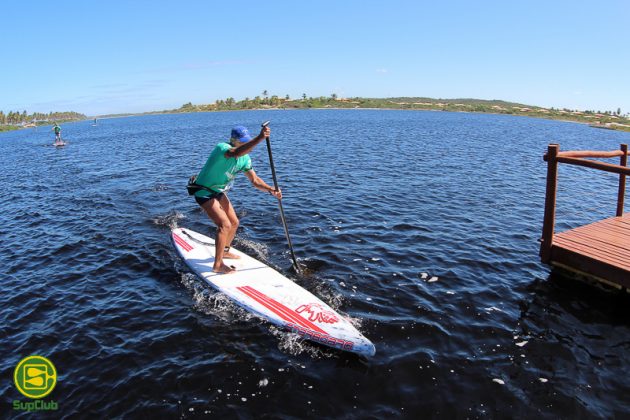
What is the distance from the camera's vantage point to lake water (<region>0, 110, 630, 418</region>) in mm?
6320

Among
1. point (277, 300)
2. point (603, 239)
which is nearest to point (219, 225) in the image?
point (277, 300)

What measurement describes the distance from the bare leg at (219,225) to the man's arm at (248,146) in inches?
54.7

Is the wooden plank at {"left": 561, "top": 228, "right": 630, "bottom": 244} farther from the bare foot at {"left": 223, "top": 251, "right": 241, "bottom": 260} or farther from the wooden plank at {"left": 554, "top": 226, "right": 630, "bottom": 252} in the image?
the bare foot at {"left": 223, "top": 251, "right": 241, "bottom": 260}

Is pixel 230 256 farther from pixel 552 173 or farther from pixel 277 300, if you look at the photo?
pixel 552 173

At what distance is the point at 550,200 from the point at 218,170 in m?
8.47

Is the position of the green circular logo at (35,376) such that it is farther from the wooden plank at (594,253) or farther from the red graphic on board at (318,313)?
the wooden plank at (594,253)

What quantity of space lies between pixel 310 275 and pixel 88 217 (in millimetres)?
11292

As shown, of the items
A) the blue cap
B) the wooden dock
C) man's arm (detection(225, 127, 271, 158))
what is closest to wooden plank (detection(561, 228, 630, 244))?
the wooden dock

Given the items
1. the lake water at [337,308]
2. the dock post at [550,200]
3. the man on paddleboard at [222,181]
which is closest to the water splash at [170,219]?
the lake water at [337,308]

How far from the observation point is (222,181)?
30.9ft

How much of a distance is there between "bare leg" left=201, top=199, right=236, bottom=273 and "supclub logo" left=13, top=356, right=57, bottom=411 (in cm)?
400

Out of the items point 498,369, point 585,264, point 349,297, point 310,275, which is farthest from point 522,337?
point 310,275

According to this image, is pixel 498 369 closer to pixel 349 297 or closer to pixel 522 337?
pixel 522 337

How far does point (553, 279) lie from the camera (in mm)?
10266
